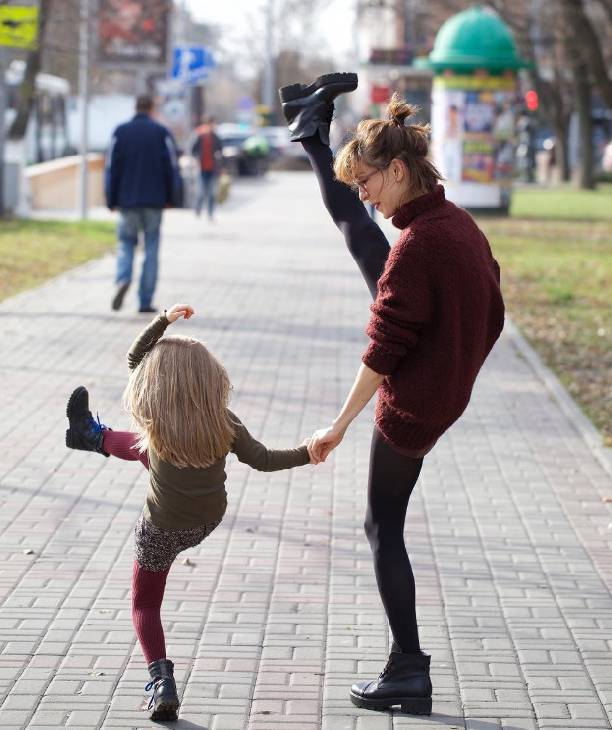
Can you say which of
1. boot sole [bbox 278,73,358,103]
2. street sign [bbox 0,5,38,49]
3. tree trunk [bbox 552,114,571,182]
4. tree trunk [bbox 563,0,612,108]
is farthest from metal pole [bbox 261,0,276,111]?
boot sole [bbox 278,73,358,103]

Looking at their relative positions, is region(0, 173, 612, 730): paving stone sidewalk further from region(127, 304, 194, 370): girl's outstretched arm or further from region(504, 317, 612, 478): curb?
region(127, 304, 194, 370): girl's outstretched arm

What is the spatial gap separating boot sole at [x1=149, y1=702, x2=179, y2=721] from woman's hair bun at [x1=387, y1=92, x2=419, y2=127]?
1810 millimetres

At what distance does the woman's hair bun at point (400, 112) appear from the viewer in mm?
4180

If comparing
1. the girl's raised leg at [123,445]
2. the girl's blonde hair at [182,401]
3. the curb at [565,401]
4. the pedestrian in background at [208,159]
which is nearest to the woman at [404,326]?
the girl's blonde hair at [182,401]

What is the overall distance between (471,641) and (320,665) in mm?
598

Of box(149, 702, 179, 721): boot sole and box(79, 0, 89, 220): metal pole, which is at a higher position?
box(79, 0, 89, 220): metal pole

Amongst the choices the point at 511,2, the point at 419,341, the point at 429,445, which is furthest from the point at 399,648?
the point at 511,2

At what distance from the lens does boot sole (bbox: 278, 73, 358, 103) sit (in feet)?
15.1

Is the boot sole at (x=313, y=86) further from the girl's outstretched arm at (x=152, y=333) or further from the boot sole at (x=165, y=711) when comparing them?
the boot sole at (x=165, y=711)

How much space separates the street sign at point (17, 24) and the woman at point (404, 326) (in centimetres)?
1220

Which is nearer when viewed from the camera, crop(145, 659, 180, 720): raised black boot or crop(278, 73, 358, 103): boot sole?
crop(145, 659, 180, 720): raised black boot

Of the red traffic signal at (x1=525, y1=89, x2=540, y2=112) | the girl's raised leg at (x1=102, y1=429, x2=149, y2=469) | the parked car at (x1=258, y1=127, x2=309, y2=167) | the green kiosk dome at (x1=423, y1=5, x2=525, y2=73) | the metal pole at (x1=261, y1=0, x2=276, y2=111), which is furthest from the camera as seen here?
the metal pole at (x1=261, y1=0, x2=276, y2=111)

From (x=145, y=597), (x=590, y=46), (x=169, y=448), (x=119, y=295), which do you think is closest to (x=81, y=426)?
(x=169, y=448)

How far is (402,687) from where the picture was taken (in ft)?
14.2
